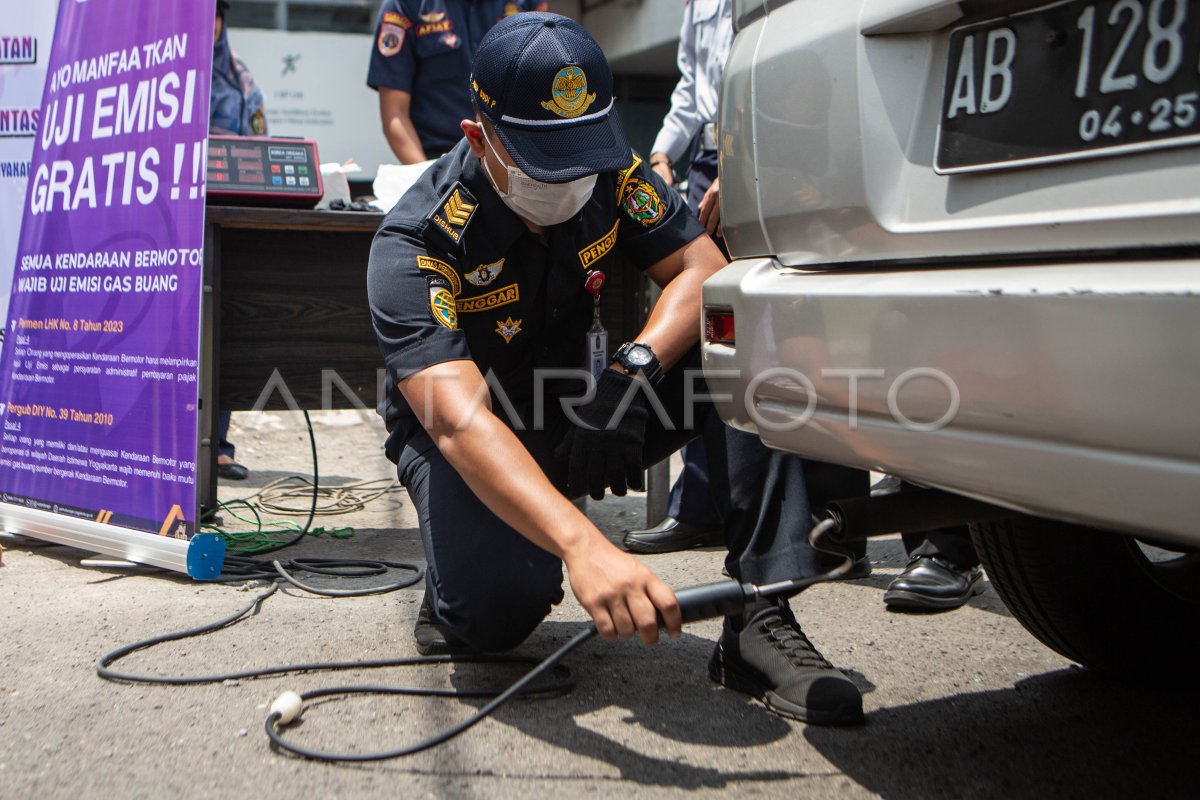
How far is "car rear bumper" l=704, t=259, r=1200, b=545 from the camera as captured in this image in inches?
43.9

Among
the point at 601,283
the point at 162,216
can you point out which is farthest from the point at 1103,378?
the point at 162,216

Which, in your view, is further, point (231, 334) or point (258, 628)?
point (231, 334)

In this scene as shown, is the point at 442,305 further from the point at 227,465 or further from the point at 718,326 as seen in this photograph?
the point at 227,465

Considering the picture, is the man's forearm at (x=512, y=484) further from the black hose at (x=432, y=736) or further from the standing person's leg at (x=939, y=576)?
the standing person's leg at (x=939, y=576)

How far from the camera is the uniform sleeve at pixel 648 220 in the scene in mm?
2291

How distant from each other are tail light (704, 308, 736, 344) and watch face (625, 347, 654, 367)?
0.97 feet

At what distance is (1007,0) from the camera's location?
4.32ft

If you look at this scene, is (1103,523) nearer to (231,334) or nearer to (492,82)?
(492,82)

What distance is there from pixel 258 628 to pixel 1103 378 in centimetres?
184

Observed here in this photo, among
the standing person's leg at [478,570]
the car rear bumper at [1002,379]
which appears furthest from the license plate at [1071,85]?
the standing person's leg at [478,570]

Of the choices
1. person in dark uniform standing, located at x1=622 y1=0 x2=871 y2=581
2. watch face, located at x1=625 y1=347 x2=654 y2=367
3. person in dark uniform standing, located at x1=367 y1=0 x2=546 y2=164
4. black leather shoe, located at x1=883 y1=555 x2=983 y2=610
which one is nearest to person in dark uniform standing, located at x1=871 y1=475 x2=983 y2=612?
black leather shoe, located at x1=883 y1=555 x2=983 y2=610

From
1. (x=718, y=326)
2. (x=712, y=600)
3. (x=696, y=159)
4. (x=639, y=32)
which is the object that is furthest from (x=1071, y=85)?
(x=639, y=32)

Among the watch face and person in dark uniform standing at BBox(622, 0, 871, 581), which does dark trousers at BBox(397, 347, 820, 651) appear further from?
person in dark uniform standing at BBox(622, 0, 871, 581)

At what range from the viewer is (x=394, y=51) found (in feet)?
12.5
